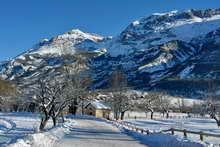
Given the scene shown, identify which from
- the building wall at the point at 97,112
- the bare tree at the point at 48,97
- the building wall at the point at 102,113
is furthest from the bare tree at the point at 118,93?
the bare tree at the point at 48,97

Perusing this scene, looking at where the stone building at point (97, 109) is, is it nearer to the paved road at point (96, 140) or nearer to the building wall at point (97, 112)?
the building wall at point (97, 112)

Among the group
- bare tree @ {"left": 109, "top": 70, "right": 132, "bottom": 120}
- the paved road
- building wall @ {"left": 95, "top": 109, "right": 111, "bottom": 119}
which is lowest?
the paved road

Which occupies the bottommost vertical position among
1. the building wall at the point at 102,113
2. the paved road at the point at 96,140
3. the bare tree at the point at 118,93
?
the paved road at the point at 96,140

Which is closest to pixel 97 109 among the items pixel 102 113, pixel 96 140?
pixel 102 113

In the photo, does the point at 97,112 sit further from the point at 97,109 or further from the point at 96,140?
the point at 96,140

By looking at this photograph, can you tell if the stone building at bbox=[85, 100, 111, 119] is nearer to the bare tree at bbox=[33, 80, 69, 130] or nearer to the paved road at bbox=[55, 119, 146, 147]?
the bare tree at bbox=[33, 80, 69, 130]

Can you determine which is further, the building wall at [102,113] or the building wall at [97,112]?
the building wall at [102,113]

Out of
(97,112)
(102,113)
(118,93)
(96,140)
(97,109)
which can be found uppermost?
(118,93)

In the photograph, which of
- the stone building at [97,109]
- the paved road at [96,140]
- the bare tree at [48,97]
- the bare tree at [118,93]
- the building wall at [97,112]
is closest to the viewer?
the paved road at [96,140]

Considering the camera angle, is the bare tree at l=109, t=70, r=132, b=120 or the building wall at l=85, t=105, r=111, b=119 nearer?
the bare tree at l=109, t=70, r=132, b=120

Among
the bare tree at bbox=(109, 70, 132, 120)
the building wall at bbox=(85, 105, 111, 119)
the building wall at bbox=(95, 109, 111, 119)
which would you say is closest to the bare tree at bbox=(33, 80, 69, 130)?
the bare tree at bbox=(109, 70, 132, 120)

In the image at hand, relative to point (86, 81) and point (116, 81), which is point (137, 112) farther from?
point (86, 81)

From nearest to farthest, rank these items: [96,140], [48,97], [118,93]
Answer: [96,140] < [48,97] < [118,93]

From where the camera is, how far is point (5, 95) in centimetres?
10981
